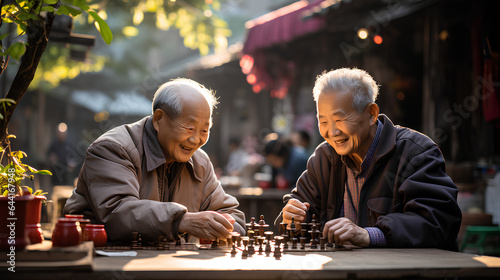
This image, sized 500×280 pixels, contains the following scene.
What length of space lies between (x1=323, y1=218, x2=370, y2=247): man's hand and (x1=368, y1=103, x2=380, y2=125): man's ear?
90 centimetres

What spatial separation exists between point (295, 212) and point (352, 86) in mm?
951

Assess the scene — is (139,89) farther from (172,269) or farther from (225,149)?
(172,269)

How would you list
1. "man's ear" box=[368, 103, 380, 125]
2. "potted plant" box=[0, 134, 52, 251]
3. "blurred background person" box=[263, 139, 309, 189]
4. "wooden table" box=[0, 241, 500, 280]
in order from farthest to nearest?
1. "blurred background person" box=[263, 139, 309, 189]
2. "man's ear" box=[368, 103, 380, 125]
3. "potted plant" box=[0, 134, 52, 251]
4. "wooden table" box=[0, 241, 500, 280]

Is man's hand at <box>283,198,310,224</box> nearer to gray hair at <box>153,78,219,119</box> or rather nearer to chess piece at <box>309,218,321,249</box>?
chess piece at <box>309,218,321,249</box>

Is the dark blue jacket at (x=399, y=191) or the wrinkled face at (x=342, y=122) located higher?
the wrinkled face at (x=342, y=122)

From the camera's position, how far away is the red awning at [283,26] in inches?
322

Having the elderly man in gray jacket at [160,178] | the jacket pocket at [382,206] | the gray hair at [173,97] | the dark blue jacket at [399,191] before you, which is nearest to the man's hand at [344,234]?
the dark blue jacket at [399,191]

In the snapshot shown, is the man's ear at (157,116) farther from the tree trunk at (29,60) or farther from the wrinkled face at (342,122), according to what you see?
the wrinkled face at (342,122)

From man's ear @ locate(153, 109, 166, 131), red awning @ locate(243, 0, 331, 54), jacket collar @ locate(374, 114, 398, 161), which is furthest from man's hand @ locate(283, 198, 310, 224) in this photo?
red awning @ locate(243, 0, 331, 54)

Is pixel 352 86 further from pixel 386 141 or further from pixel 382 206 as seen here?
pixel 382 206

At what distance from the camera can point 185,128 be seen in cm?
337

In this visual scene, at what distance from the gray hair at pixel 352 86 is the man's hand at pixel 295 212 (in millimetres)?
767

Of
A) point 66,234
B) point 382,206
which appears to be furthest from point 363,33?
point 66,234

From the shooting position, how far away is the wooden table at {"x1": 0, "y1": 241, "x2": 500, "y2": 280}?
1995mm
